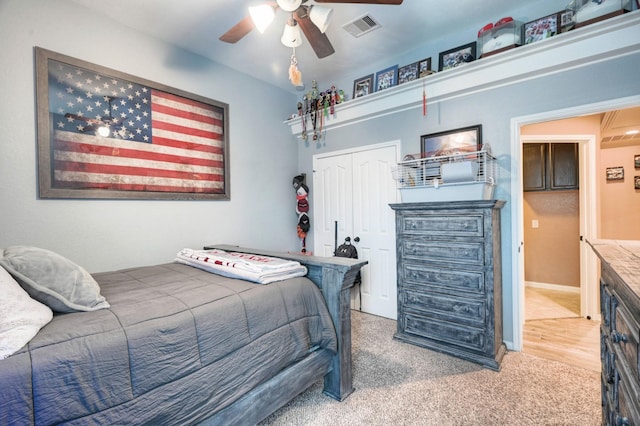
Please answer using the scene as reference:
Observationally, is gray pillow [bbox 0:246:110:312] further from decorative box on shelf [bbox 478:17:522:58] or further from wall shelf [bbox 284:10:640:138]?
decorative box on shelf [bbox 478:17:522:58]

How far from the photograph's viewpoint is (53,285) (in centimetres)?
122

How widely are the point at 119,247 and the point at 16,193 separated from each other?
74 centimetres

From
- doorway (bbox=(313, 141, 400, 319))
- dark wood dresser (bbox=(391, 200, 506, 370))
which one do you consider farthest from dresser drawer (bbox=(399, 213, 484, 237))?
doorway (bbox=(313, 141, 400, 319))

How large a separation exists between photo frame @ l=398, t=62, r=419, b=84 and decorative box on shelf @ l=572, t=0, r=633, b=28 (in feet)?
4.03

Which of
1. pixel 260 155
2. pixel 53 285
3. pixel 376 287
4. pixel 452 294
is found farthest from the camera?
pixel 260 155

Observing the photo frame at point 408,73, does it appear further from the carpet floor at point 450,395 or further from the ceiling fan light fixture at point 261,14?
the carpet floor at point 450,395

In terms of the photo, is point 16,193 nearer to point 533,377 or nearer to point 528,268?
point 533,377

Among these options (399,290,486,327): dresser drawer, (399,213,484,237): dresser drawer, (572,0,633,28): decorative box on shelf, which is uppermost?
(572,0,633,28): decorative box on shelf

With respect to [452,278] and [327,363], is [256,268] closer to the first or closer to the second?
[327,363]

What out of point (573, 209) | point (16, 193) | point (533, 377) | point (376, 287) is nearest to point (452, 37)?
point (376, 287)

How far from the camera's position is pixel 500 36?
94.1 inches

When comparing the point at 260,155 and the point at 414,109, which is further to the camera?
the point at 260,155

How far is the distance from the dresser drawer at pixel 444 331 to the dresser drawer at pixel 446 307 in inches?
2.0

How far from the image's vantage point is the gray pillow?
1175 millimetres
